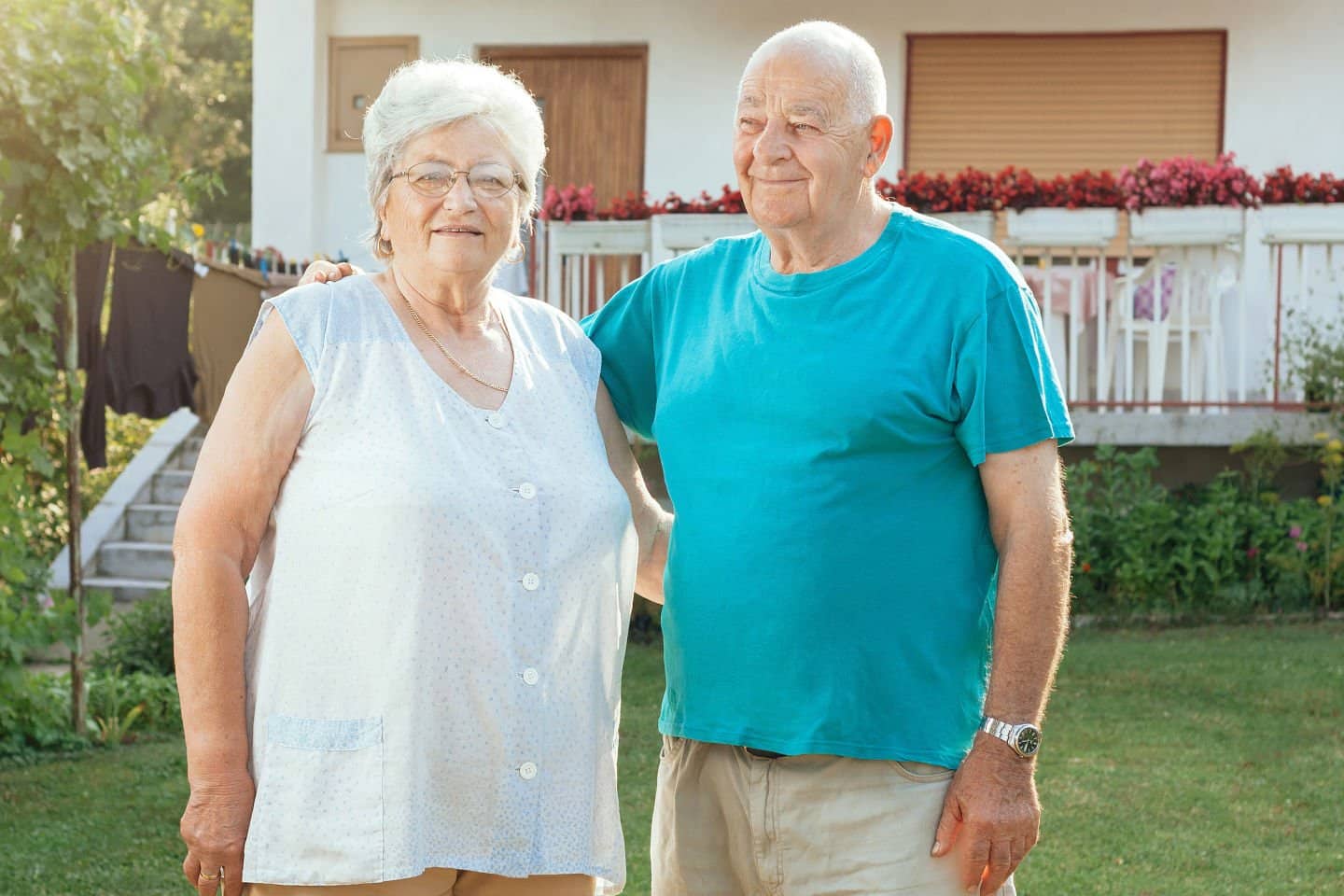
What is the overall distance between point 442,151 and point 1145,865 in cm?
337

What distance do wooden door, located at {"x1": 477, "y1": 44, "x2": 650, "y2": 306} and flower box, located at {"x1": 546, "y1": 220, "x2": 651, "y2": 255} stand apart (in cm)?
220

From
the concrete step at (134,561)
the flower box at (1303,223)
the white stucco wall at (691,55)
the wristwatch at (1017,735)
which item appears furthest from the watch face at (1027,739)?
the white stucco wall at (691,55)

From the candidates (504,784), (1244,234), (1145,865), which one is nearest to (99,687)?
(1145,865)

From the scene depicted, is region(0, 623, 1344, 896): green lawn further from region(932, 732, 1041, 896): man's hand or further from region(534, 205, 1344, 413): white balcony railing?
region(932, 732, 1041, 896): man's hand

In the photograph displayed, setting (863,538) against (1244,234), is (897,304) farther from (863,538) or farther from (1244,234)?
(1244,234)

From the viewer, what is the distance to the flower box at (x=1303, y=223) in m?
8.62

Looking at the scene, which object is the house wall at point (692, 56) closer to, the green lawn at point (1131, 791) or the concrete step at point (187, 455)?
the concrete step at point (187, 455)

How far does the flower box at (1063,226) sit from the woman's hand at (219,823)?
6.80 meters

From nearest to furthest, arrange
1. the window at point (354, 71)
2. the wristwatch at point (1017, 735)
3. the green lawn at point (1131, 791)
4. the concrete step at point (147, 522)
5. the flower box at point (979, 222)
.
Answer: the wristwatch at point (1017, 735) < the green lawn at point (1131, 791) < the flower box at point (979, 222) < the concrete step at point (147, 522) < the window at point (354, 71)

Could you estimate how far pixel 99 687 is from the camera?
22.0 feet

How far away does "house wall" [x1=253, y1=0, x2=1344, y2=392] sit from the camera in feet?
34.6

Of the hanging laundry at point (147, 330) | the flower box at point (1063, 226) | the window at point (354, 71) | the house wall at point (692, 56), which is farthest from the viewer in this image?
the window at point (354, 71)

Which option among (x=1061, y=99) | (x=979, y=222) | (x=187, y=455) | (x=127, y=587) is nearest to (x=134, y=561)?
(x=127, y=587)

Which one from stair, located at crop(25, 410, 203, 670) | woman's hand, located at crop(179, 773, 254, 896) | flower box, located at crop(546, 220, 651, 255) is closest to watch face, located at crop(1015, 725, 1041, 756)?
woman's hand, located at crop(179, 773, 254, 896)
